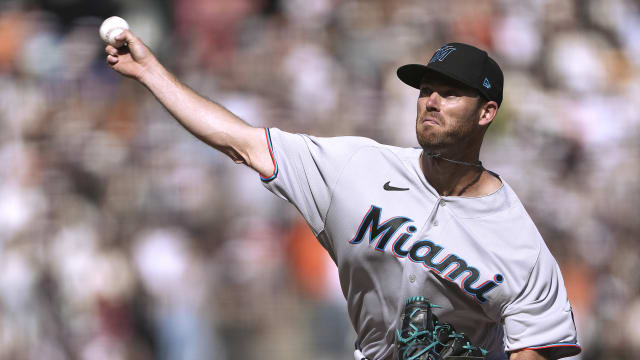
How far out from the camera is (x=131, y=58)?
4.26 m

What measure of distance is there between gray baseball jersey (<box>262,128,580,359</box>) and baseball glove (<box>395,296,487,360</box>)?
0.06 m

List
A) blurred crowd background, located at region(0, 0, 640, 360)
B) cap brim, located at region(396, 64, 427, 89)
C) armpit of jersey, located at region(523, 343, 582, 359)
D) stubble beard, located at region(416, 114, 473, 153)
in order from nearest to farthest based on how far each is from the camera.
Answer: armpit of jersey, located at region(523, 343, 582, 359), stubble beard, located at region(416, 114, 473, 153), cap brim, located at region(396, 64, 427, 89), blurred crowd background, located at region(0, 0, 640, 360)

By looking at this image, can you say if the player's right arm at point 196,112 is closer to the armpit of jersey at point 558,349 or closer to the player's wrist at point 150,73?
the player's wrist at point 150,73

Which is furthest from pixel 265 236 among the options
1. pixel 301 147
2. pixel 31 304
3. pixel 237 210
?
pixel 301 147

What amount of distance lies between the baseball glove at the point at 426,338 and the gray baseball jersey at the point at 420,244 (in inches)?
2.3

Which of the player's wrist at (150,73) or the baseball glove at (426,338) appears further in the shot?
the player's wrist at (150,73)

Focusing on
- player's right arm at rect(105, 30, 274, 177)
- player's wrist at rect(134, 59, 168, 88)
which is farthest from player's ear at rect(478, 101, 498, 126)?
player's wrist at rect(134, 59, 168, 88)

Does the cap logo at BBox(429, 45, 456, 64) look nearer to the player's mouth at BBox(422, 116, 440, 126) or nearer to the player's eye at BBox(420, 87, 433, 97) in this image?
the player's eye at BBox(420, 87, 433, 97)

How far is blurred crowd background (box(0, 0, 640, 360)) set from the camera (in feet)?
26.8

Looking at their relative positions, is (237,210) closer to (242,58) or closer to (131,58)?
(242,58)

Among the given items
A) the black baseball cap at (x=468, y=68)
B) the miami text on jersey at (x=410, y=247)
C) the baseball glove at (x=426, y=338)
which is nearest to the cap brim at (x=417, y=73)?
the black baseball cap at (x=468, y=68)

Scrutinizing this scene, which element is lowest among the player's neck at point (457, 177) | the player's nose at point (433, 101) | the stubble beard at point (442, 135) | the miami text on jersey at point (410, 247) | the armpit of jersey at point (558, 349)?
the armpit of jersey at point (558, 349)

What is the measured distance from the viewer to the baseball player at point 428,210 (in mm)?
4090

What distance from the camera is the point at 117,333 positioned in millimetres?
8195
